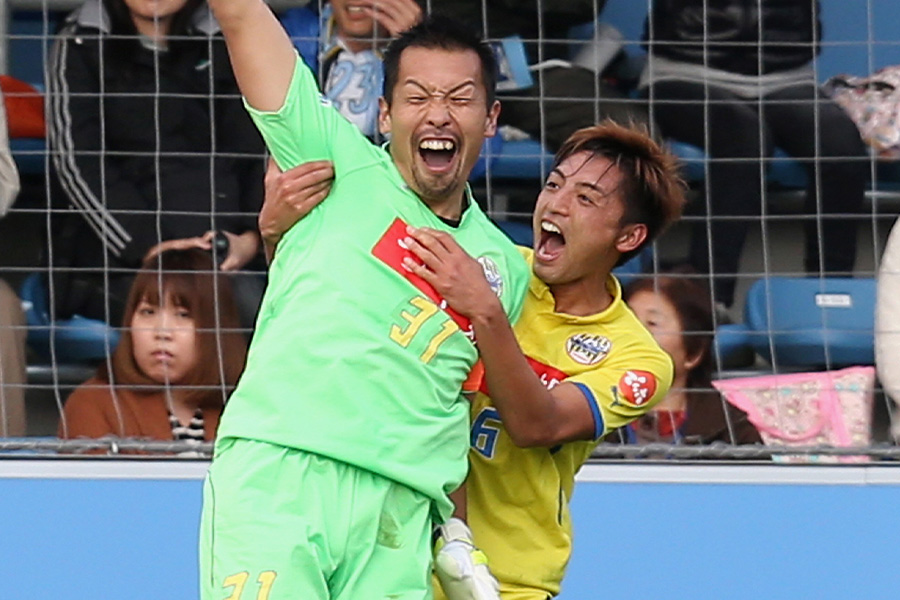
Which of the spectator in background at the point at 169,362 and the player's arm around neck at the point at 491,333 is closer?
the player's arm around neck at the point at 491,333

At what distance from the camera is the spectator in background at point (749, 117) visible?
462 centimetres

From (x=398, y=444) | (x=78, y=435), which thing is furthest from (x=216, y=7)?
(x=78, y=435)

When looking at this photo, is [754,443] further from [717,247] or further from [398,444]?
[398,444]

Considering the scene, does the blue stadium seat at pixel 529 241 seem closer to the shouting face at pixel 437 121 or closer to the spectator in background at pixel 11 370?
the spectator in background at pixel 11 370

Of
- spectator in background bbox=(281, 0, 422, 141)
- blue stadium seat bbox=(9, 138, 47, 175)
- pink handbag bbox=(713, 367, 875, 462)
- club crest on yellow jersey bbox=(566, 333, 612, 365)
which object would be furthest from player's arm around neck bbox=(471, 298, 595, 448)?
blue stadium seat bbox=(9, 138, 47, 175)

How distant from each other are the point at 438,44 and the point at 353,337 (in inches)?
19.8

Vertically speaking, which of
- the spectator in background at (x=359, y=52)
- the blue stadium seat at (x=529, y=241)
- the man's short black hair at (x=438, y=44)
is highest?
the spectator in background at (x=359, y=52)

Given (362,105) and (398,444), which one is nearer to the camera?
(398,444)

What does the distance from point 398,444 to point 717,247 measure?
91.3 inches

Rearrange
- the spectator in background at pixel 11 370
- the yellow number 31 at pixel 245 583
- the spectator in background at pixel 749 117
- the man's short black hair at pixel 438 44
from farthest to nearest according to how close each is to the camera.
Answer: the spectator in background at pixel 749 117, the spectator in background at pixel 11 370, the man's short black hair at pixel 438 44, the yellow number 31 at pixel 245 583

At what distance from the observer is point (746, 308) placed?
4.66 meters

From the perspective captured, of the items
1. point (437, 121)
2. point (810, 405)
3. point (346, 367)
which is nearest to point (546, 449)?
point (346, 367)

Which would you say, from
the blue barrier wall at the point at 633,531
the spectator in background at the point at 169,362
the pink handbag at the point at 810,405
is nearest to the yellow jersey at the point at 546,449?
the blue barrier wall at the point at 633,531

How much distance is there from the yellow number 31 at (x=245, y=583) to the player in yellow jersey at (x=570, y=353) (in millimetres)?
469
